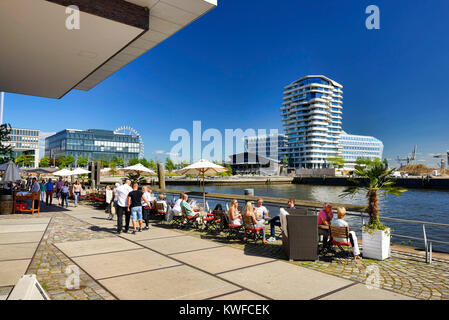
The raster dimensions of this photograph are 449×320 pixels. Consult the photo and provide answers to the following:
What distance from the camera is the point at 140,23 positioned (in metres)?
9.64

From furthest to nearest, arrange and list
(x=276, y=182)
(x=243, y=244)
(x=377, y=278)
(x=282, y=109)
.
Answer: (x=282, y=109) → (x=276, y=182) → (x=243, y=244) → (x=377, y=278)

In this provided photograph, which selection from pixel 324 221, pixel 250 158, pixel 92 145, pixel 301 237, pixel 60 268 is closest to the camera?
pixel 60 268

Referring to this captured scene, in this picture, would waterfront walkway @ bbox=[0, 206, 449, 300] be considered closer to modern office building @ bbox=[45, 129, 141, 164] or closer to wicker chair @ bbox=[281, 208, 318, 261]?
wicker chair @ bbox=[281, 208, 318, 261]

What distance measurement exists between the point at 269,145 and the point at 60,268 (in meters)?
171

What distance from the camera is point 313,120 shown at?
13850 centimetres

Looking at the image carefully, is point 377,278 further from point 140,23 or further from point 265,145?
point 265,145

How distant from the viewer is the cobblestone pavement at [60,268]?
14.2 feet

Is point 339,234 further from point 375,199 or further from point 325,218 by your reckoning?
point 375,199

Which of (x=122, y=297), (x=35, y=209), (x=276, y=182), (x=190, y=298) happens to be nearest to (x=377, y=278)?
(x=190, y=298)

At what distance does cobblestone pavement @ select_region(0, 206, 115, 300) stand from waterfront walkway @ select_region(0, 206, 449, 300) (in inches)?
0.6

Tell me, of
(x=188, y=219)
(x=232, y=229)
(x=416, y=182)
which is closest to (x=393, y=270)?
(x=232, y=229)

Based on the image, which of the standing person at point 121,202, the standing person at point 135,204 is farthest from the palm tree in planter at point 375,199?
the standing person at point 121,202
